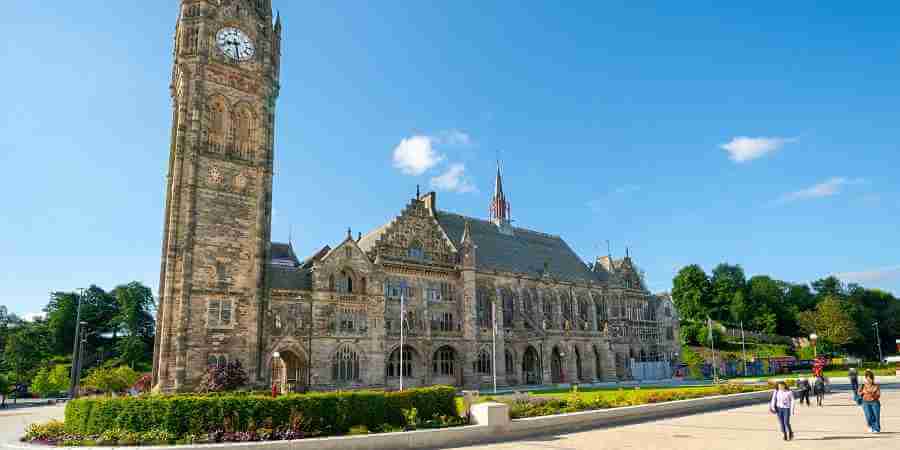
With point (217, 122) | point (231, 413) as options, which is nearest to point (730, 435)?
point (231, 413)

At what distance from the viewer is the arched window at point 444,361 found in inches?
2249

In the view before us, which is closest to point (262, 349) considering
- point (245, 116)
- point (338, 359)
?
point (338, 359)

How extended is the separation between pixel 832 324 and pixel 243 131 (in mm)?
102719

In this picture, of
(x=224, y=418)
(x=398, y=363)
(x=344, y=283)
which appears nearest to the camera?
(x=224, y=418)

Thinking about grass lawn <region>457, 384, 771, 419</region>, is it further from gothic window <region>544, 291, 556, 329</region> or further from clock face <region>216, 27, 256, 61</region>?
clock face <region>216, 27, 256, 61</region>

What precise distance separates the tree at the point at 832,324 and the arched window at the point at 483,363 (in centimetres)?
7393

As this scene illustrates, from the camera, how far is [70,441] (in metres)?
20.1

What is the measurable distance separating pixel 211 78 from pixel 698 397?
44113mm

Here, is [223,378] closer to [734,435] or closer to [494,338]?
[494,338]

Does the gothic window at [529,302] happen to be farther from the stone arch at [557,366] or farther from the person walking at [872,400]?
the person walking at [872,400]

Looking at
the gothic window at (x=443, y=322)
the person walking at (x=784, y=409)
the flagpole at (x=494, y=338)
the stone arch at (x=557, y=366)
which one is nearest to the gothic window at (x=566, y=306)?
the stone arch at (x=557, y=366)

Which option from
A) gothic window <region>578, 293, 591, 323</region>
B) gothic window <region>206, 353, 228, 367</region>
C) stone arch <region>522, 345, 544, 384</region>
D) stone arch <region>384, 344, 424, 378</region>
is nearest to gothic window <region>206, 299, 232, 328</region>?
gothic window <region>206, 353, 228, 367</region>

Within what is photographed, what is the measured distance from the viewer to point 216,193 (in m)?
47.4

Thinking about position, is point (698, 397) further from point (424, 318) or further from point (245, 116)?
point (245, 116)
